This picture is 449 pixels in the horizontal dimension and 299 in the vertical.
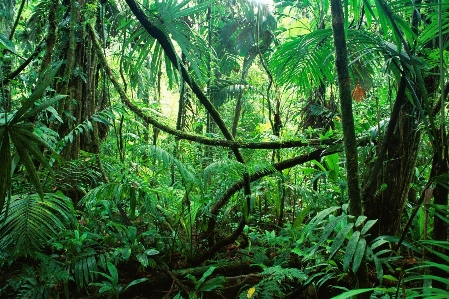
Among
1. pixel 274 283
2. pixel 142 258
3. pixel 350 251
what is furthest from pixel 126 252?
pixel 350 251

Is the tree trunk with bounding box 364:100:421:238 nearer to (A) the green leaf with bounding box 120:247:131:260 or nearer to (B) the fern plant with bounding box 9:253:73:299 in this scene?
(A) the green leaf with bounding box 120:247:131:260

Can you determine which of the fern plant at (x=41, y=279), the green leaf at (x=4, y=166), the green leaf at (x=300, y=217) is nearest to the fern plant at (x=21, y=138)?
the green leaf at (x=4, y=166)

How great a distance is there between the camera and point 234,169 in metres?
2.49

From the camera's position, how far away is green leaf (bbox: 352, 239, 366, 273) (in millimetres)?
1032

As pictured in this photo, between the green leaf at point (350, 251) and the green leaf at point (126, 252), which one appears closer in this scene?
the green leaf at point (350, 251)

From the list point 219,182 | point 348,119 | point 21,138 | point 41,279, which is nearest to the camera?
point 348,119

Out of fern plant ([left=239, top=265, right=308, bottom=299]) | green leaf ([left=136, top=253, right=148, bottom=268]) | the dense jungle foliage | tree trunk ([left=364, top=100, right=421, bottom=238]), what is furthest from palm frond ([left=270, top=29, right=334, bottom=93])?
green leaf ([left=136, top=253, right=148, bottom=268])

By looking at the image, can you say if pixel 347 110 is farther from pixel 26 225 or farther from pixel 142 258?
pixel 26 225

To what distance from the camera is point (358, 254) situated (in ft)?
3.47

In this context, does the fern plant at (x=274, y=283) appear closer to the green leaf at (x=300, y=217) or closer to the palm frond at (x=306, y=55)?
the green leaf at (x=300, y=217)

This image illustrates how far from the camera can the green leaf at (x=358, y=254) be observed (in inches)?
40.6

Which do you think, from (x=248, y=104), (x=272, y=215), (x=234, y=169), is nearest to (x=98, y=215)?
(x=234, y=169)

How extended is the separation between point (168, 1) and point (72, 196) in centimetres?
210

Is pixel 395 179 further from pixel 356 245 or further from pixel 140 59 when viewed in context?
pixel 140 59
